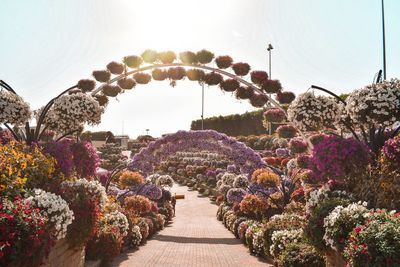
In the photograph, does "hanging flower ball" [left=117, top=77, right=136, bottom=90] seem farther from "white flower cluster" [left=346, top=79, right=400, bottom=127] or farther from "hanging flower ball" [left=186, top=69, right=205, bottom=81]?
"white flower cluster" [left=346, top=79, right=400, bottom=127]

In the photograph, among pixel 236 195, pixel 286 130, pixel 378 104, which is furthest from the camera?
pixel 286 130

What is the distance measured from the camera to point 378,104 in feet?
29.9

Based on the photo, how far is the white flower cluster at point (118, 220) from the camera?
1295 cm

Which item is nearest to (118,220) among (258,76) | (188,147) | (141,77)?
(141,77)

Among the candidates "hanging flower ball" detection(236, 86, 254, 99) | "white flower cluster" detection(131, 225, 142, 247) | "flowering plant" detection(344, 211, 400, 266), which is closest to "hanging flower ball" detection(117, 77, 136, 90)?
"hanging flower ball" detection(236, 86, 254, 99)

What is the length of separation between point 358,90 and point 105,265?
7798mm

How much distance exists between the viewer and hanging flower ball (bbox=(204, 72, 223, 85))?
17.2 metres

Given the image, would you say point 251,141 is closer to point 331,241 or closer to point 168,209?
point 168,209

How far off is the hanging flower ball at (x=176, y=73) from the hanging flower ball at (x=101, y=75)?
2480mm

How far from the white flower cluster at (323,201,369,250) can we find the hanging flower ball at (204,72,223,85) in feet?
33.4

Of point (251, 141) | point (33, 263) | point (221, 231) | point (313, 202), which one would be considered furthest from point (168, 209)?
point (251, 141)

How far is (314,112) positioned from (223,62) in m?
6.45

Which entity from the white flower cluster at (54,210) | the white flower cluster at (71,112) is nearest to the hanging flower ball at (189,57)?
the white flower cluster at (71,112)

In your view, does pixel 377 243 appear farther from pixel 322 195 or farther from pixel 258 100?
pixel 258 100
